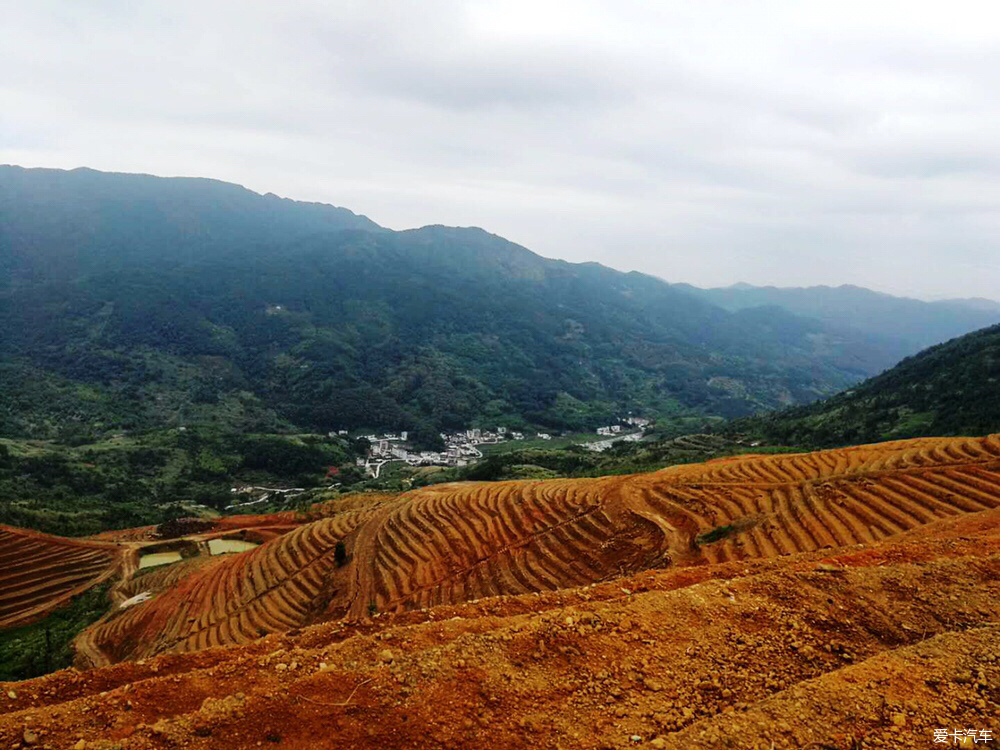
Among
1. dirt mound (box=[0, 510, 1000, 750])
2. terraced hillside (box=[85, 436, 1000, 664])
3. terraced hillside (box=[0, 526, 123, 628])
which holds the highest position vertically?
dirt mound (box=[0, 510, 1000, 750])

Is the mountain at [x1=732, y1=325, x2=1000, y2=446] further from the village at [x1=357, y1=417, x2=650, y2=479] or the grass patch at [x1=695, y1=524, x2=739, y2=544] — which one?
the village at [x1=357, y1=417, x2=650, y2=479]

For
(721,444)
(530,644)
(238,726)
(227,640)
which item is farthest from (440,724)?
(721,444)

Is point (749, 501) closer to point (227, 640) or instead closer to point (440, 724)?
point (440, 724)

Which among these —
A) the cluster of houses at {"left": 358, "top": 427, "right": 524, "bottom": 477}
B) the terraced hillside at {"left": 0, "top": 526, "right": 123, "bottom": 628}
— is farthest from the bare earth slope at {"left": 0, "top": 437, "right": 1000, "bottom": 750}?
the cluster of houses at {"left": 358, "top": 427, "right": 524, "bottom": 477}

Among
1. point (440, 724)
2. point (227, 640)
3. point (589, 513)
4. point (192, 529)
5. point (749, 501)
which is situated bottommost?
point (192, 529)

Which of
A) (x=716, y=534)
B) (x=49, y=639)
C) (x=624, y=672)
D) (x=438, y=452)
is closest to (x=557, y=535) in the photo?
(x=716, y=534)
